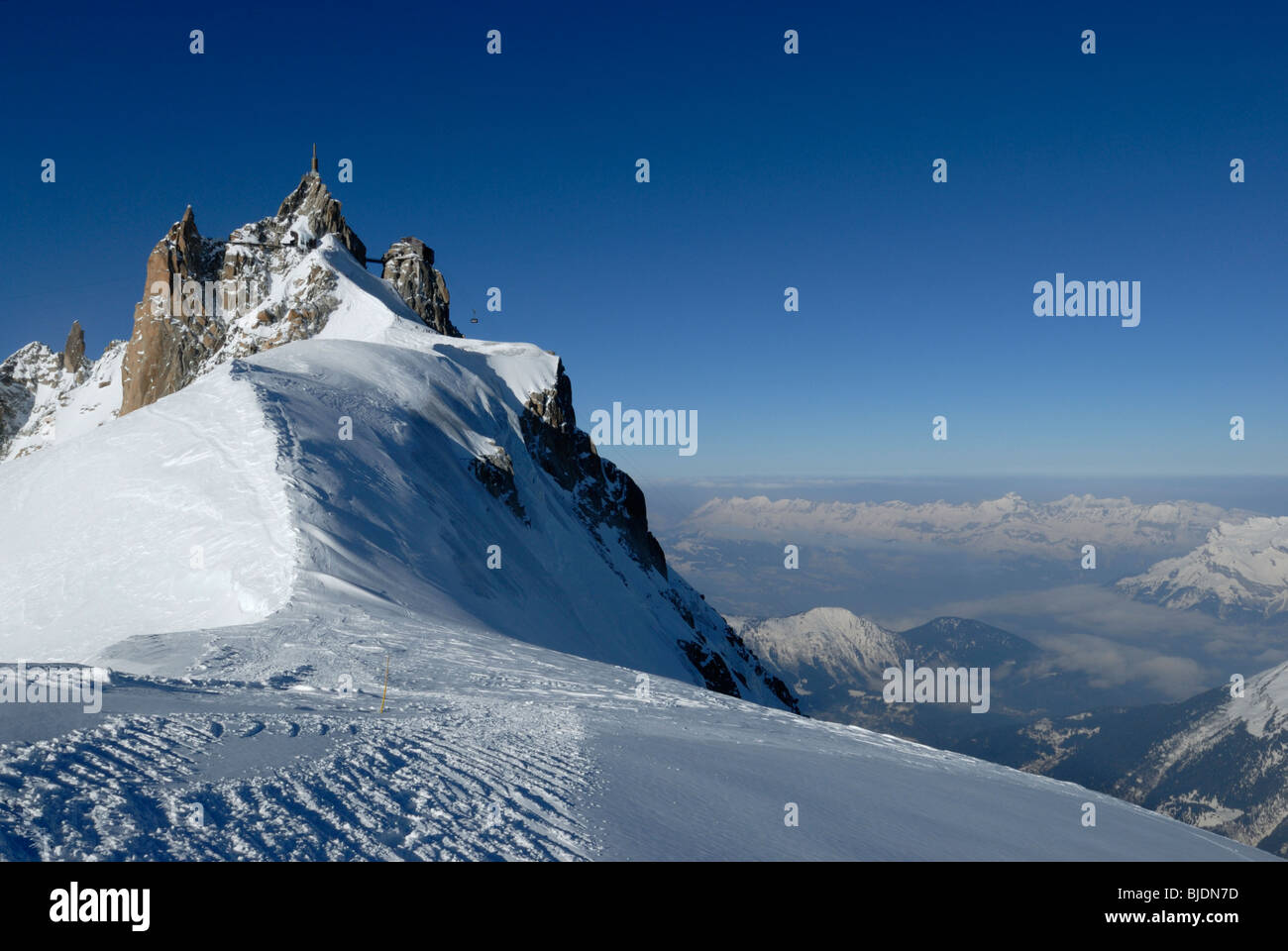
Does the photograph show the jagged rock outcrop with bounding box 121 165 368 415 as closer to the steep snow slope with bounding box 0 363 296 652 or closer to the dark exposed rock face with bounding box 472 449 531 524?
the dark exposed rock face with bounding box 472 449 531 524

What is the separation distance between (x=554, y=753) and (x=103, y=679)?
5529 mm

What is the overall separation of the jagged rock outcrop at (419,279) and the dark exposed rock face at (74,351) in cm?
6395

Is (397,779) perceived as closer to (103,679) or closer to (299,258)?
(103,679)

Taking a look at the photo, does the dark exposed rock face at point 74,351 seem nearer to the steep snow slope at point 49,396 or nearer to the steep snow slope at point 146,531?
the steep snow slope at point 49,396

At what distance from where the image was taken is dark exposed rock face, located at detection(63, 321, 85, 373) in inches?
4496

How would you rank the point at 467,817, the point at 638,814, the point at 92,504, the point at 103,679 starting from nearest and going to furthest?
the point at 467,817, the point at 638,814, the point at 103,679, the point at 92,504

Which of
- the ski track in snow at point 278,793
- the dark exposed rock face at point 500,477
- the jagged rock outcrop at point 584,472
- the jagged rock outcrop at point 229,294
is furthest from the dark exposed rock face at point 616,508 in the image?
the ski track in snow at point 278,793

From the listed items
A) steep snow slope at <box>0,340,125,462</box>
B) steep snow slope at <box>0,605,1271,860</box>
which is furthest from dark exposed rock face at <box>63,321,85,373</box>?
steep snow slope at <box>0,605,1271,860</box>

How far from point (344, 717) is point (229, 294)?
275 feet

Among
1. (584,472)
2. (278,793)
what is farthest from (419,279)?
(278,793)

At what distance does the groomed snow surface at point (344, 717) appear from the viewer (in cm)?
486

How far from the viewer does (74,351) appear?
11419cm

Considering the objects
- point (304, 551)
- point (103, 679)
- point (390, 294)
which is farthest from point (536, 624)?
point (390, 294)
